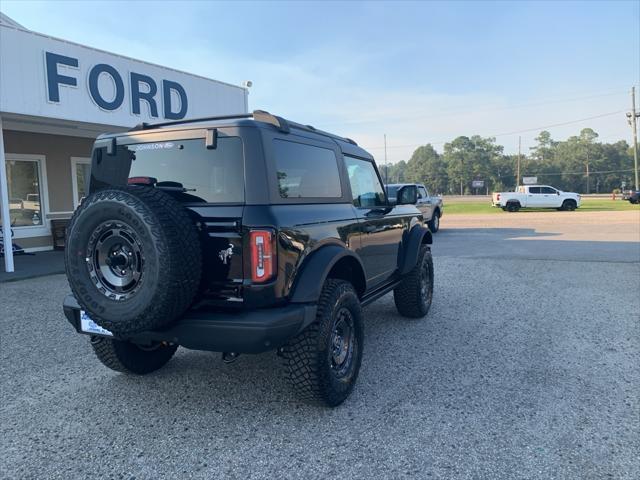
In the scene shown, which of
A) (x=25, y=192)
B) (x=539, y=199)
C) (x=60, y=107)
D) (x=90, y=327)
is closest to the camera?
(x=90, y=327)

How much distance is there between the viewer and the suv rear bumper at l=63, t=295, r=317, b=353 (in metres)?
2.81

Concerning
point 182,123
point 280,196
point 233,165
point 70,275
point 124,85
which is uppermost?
point 124,85

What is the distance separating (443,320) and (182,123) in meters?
3.82

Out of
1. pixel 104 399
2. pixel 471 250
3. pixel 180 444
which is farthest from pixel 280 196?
pixel 471 250

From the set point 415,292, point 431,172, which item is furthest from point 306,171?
point 431,172

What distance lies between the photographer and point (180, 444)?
2.93 meters

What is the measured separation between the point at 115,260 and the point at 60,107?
7.88 m

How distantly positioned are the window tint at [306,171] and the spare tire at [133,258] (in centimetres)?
76

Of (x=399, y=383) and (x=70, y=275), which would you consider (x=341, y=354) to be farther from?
(x=70, y=275)

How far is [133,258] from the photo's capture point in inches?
112

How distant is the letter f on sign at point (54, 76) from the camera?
8.98 m

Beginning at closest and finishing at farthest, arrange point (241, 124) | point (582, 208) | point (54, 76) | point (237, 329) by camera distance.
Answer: point (237, 329) < point (241, 124) < point (54, 76) < point (582, 208)

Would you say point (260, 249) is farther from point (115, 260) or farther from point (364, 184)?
point (364, 184)

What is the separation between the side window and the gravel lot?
146cm
